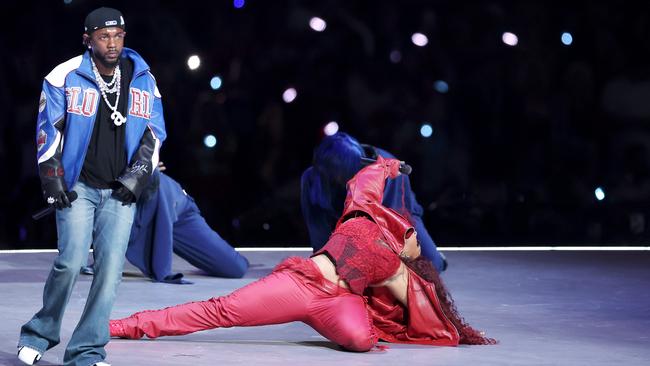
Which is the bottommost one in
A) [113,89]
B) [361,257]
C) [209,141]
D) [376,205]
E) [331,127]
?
[361,257]

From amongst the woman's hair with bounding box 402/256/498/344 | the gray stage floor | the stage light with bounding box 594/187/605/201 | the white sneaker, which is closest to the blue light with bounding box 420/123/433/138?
the gray stage floor

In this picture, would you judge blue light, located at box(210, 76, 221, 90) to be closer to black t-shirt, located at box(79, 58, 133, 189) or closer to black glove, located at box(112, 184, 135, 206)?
black t-shirt, located at box(79, 58, 133, 189)

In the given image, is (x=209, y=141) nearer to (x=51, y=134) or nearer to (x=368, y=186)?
(x=368, y=186)

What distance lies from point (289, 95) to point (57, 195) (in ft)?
14.4

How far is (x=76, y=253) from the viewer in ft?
12.1

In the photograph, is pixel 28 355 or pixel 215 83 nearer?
pixel 28 355

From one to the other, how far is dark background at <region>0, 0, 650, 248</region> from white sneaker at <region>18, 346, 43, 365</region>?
4150mm

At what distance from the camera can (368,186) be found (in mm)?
4527

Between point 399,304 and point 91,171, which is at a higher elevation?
point 91,171

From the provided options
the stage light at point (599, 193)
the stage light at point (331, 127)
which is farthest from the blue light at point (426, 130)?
the stage light at point (599, 193)

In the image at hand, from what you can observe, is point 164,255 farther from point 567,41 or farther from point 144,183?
point 567,41

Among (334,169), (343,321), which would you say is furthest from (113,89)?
(334,169)

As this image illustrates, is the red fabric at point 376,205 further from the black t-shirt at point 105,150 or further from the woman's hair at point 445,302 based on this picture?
the black t-shirt at point 105,150

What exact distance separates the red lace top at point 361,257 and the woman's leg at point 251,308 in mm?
155
